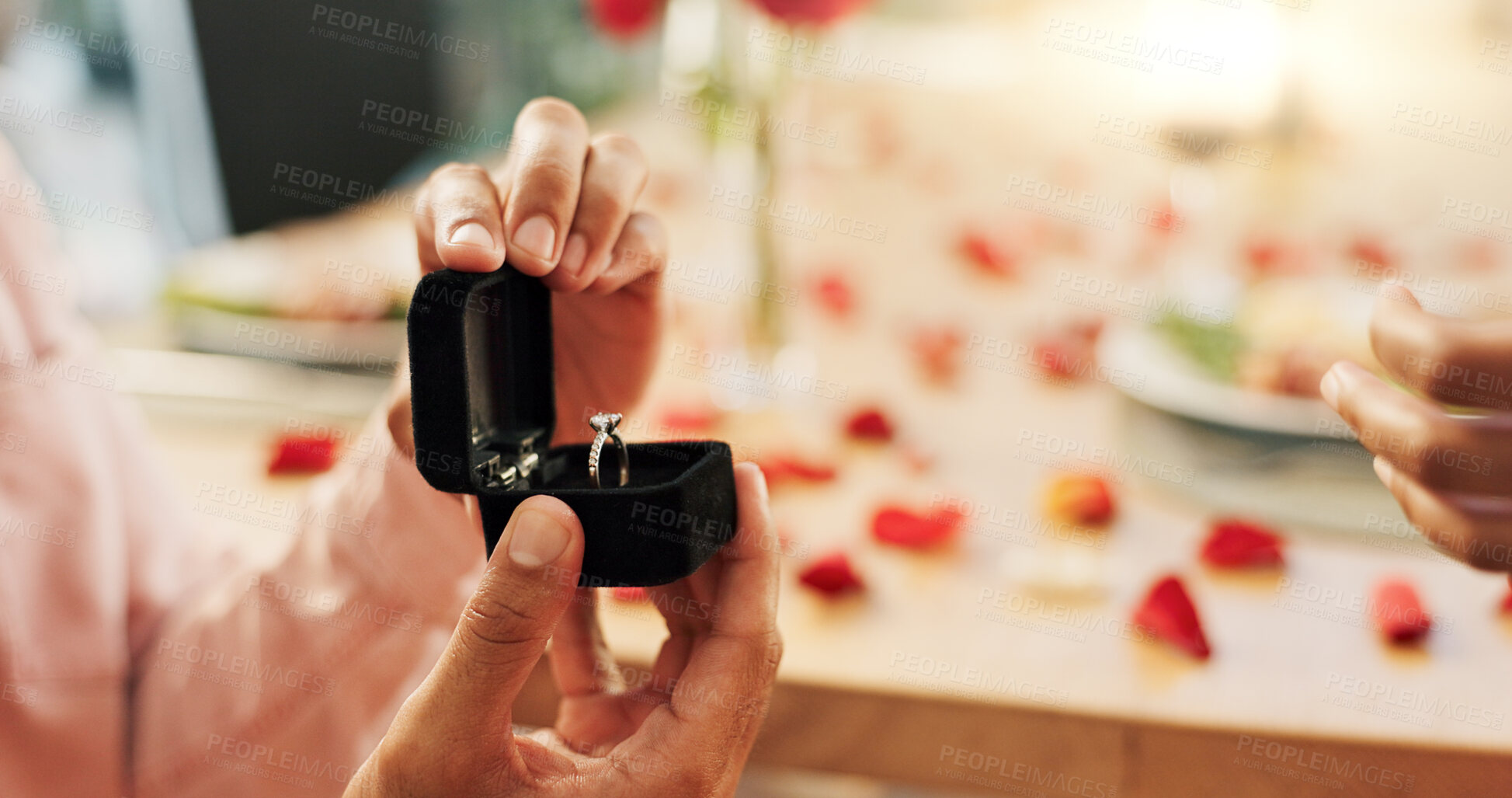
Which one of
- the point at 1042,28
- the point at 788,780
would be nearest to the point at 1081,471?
the point at 788,780

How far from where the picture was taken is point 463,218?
51 centimetres

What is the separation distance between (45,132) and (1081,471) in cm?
180

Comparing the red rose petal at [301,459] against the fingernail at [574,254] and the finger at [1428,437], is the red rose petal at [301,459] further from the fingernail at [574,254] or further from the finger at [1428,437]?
the finger at [1428,437]

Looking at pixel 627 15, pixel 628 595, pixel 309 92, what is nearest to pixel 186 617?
pixel 628 595

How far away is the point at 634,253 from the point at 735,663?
0.27m

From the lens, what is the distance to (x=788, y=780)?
3.93ft

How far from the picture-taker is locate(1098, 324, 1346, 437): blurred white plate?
2.70 ft

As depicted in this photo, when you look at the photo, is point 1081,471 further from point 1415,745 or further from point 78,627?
point 78,627

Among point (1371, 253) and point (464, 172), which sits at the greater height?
point (464, 172)

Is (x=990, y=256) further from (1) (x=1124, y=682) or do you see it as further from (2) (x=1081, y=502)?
(1) (x=1124, y=682)

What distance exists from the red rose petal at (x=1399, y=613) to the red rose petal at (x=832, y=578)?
1.20 ft

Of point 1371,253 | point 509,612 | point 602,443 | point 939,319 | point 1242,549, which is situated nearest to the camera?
point 509,612

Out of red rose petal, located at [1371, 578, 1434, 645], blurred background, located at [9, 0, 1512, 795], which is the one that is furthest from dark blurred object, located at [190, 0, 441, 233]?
red rose petal, located at [1371, 578, 1434, 645]

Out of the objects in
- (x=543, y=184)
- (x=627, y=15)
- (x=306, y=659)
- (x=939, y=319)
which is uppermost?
(x=627, y=15)
